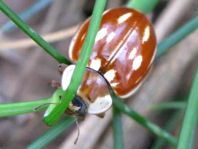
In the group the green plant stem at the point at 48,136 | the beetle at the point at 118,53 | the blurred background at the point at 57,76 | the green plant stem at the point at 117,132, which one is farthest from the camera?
the blurred background at the point at 57,76

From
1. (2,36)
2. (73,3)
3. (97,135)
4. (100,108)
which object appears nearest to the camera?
(100,108)

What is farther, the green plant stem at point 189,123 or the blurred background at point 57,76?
the blurred background at point 57,76

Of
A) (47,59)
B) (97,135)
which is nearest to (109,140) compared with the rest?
(97,135)

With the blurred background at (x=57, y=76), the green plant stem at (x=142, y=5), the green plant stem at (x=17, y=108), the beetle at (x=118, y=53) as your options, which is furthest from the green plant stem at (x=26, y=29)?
the blurred background at (x=57, y=76)

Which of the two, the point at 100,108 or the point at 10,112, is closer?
the point at 10,112

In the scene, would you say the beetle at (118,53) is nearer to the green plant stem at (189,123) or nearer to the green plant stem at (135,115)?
the green plant stem at (135,115)

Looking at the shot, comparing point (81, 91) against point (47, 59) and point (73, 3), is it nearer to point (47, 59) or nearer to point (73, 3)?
point (47, 59)

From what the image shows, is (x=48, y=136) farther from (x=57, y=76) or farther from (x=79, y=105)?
(x=57, y=76)

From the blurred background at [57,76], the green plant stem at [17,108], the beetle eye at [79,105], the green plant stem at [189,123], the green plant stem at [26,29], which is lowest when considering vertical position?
the blurred background at [57,76]
